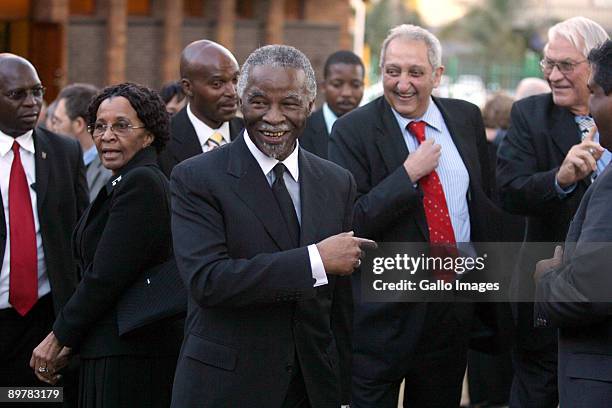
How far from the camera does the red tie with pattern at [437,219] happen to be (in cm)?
560

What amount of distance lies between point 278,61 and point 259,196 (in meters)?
0.50

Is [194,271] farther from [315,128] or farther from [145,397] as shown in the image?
[315,128]

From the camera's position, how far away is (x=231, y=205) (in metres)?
3.95

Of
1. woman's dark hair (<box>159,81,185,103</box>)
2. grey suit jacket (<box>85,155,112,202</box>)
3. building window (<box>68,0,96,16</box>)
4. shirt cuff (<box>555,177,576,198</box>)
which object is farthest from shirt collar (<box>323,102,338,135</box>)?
building window (<box>68,0,96,16</box>)

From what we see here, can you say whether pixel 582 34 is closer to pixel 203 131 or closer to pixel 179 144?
pixel 203 131

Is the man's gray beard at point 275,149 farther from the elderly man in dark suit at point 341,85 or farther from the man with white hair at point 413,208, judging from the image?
the elderly man in dark suit at point 341,85

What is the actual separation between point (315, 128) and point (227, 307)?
413 centimetres

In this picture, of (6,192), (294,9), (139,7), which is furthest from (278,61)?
(294,9)

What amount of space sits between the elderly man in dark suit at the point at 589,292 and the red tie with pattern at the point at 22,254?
8.81ft

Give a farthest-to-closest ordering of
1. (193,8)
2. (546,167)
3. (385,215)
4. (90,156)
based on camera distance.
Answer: (193,8)
(90,156)
(546,167)
(385,215)

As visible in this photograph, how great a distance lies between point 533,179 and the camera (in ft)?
18.6

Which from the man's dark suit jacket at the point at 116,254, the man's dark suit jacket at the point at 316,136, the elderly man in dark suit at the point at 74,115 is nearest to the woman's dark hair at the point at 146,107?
the man's dark suit jacket at the point at 116,254

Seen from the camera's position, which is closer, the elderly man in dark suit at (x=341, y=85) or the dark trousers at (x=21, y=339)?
the dark trousers at (x=21, y=339)

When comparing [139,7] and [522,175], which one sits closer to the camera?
[522,175]
